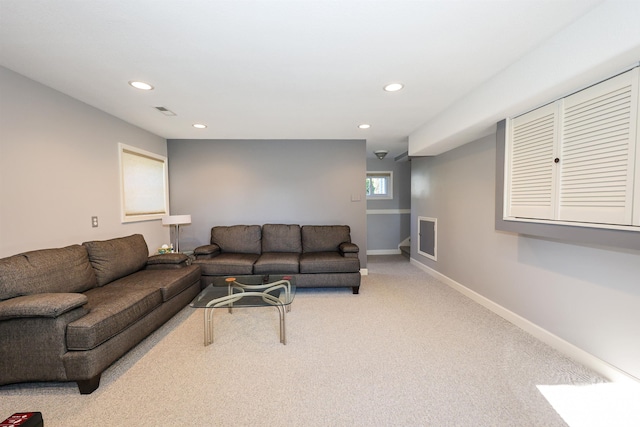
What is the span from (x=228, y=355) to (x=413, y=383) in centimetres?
145

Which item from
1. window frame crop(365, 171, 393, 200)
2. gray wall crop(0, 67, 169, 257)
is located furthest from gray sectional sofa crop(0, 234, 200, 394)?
window frame crop(365, 171, 393, 200)

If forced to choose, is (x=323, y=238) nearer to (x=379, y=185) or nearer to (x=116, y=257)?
(x=116, y=257)

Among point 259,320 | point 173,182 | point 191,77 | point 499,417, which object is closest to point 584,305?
point 499,417

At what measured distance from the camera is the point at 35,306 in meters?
1.56

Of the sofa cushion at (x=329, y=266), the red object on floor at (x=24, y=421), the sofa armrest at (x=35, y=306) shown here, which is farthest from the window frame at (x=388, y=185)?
the red object on floor at (x=24, y=421)

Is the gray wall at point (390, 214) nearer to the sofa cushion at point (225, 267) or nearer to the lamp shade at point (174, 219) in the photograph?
the sofa cushion at point (225, 267)

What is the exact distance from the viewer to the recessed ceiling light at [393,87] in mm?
2248

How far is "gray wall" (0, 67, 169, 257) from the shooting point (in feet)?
6.52

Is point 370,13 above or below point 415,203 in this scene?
above

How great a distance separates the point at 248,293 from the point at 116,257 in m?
1.51

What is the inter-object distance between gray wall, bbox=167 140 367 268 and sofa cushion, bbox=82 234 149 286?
127 centimetres

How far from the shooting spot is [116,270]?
2590 mm

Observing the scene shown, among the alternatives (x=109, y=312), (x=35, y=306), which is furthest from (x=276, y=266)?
(x=35, y=306)

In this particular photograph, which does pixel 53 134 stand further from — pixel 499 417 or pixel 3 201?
pixel 499 417
